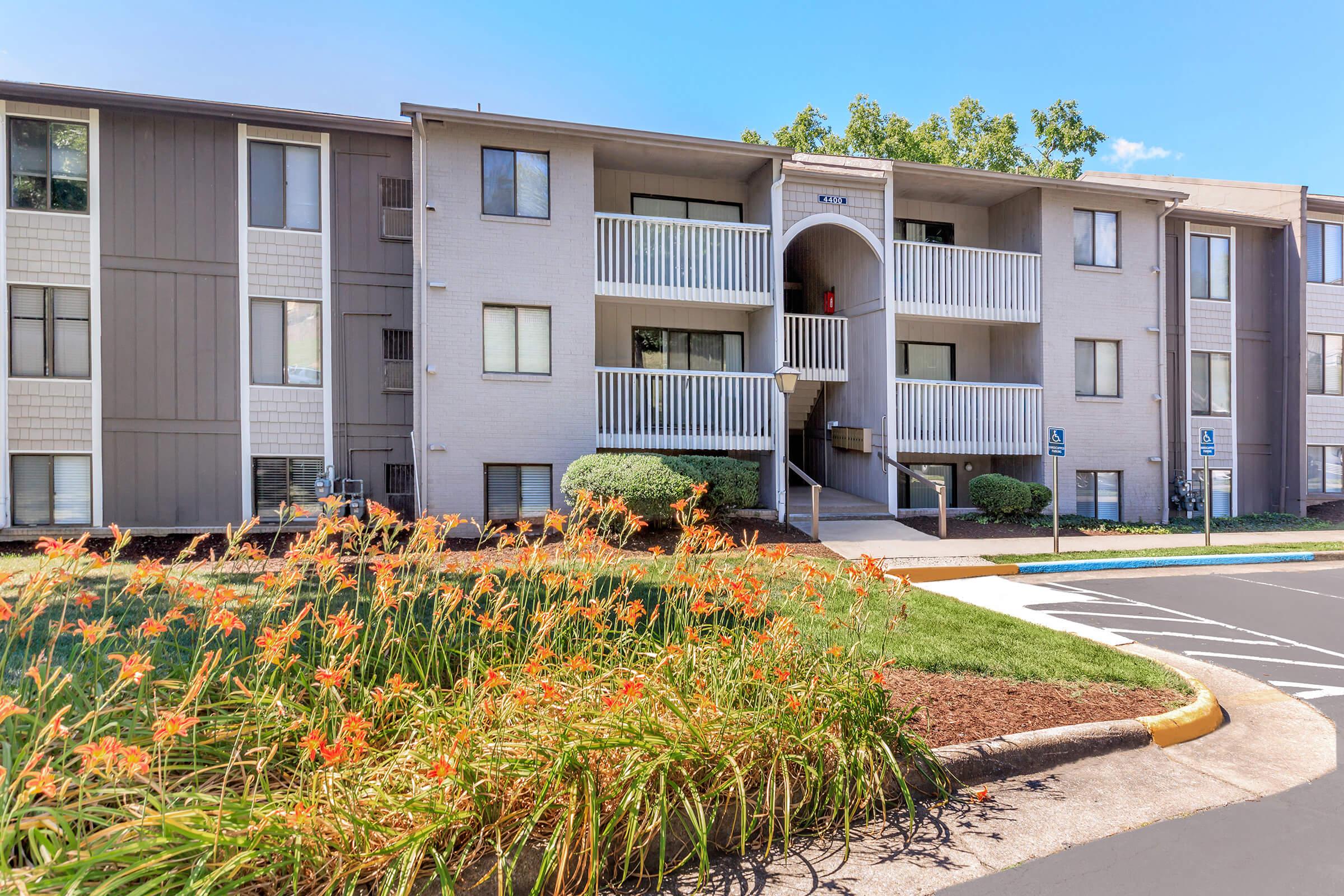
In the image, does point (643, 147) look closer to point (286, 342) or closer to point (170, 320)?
point (286, 342)

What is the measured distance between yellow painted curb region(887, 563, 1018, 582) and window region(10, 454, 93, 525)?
13.6 meters

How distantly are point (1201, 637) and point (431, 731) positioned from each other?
25.4 ft

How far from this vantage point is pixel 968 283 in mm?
17484

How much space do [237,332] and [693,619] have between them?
1222 centimetres

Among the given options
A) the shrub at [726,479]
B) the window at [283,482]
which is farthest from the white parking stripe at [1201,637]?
the window at [283,482]

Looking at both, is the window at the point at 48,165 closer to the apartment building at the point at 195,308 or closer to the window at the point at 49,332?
the apartment building at the point at 195,308

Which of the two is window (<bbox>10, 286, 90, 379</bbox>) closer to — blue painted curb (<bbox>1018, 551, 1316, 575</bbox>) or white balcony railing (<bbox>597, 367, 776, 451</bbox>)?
white balcony railing (<bbox>597, 367, 776, 451</bbox>)

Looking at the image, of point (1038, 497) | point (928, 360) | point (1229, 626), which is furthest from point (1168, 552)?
point (928, 360)

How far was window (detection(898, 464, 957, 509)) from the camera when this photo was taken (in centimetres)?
1830

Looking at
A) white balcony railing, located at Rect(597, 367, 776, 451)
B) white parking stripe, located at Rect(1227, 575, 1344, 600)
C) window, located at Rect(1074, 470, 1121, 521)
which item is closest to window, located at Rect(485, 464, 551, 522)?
white balcony railing, located at Rect(597, 367, 776, 451)

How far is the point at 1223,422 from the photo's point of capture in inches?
795

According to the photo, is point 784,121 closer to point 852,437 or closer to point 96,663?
point 852,437

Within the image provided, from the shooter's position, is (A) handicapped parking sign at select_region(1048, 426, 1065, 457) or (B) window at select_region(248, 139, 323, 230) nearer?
(A) handicapped parking sign at select_region(1048, 426, 1065, 457)

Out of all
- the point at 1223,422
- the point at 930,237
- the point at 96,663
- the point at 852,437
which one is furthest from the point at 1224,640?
the point at 1223,422
